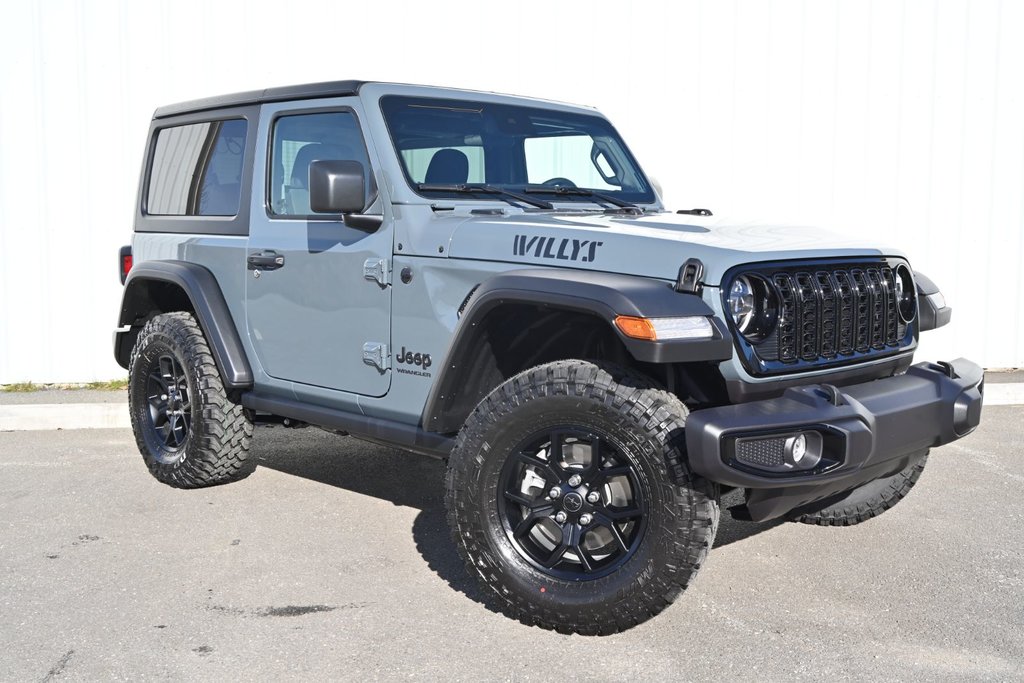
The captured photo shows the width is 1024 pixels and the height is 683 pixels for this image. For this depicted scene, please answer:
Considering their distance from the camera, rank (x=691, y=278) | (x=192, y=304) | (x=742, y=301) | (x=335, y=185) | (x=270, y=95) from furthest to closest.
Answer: (x=192, y=304) < (x=270, y=95) < (x=335, y=185) < (x=742, y=301) < (x=691, y=278)

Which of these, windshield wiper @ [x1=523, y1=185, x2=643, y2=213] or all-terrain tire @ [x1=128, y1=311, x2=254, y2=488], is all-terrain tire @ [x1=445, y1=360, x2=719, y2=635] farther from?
all-terrain tire @ [x1=128, y1=311, x2=254, y2=488]

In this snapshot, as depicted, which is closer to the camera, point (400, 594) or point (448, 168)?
point (400, 594)

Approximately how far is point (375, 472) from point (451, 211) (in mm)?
2174

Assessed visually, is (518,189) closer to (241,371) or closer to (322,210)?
(322,210)

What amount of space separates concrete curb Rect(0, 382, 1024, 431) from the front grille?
536 cm

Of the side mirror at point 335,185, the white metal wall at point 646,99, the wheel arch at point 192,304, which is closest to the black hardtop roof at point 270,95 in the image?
the side mirror at point 335,185

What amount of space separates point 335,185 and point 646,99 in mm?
5331

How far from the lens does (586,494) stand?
139 inches

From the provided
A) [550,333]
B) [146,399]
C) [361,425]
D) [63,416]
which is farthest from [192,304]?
[63,416]

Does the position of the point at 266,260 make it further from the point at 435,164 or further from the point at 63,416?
the point at 63,416

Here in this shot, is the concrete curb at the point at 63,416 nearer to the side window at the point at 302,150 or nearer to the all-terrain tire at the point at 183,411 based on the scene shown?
the all-terrain tire at the point at 183,411

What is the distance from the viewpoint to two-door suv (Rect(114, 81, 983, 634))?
330cm

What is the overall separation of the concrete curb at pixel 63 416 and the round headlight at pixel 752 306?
532 cm

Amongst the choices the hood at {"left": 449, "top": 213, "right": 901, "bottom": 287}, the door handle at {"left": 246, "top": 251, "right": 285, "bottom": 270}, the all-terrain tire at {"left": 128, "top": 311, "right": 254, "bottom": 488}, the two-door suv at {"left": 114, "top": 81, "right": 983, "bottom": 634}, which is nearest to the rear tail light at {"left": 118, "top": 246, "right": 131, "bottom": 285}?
the all-terrain tire at {"left": 128, "top": 311, "right": 254, "bottom": 488}
